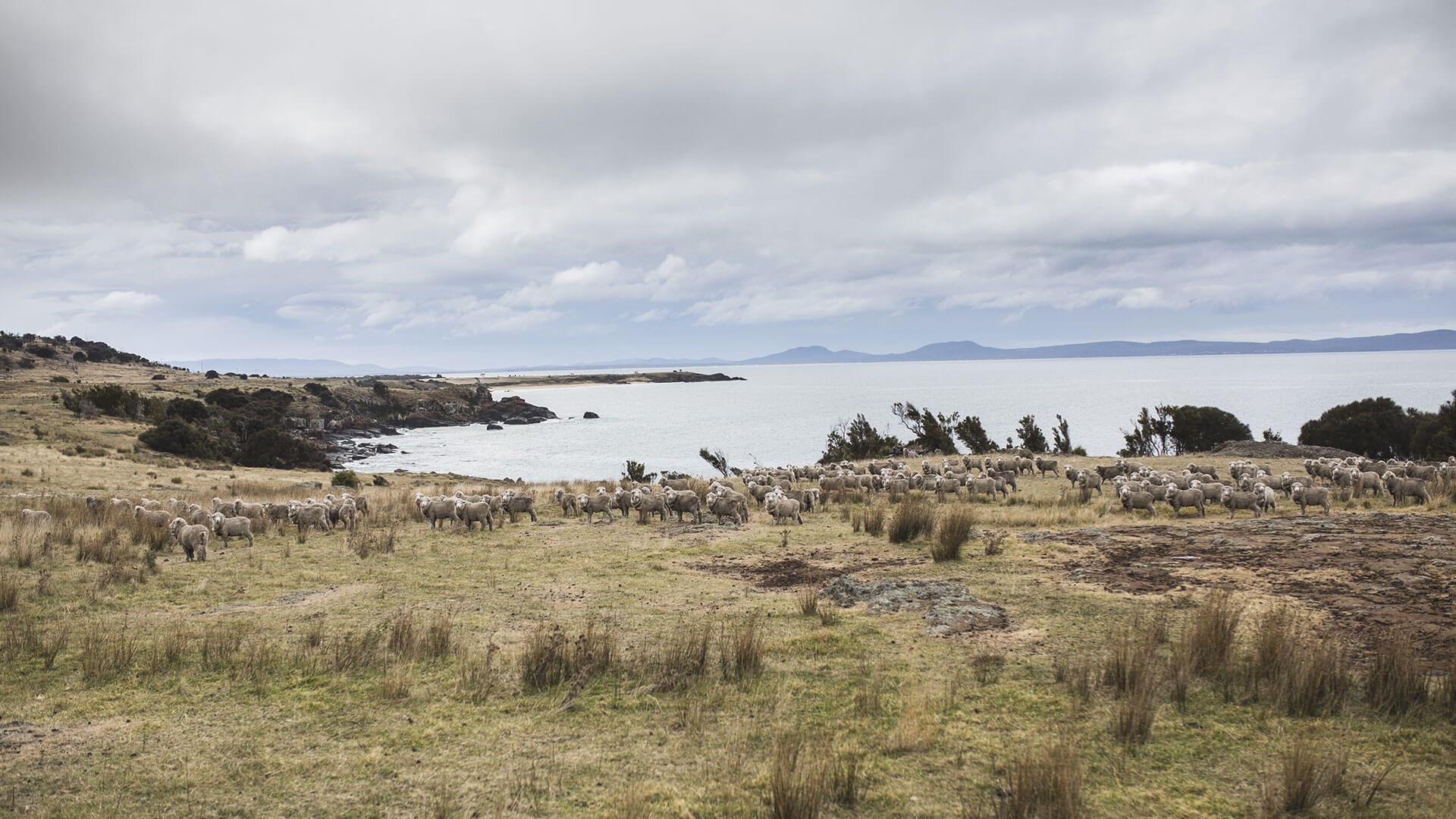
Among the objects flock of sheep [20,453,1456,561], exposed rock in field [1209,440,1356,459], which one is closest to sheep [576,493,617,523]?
flock of sheep [20,453,1456,561]

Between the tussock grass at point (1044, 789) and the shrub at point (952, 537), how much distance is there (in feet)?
25.4

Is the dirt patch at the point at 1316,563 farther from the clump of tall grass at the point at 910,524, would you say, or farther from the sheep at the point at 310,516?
the sheep at the point at 310,516

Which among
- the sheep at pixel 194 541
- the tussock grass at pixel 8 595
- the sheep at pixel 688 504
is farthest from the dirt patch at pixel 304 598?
the sheep at pixel 688 504

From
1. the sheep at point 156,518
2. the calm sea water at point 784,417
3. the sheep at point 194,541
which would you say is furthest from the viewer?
the calm sea water at point 784,417

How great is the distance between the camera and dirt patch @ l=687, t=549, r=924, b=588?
1190 cm

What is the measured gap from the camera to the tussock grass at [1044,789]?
457cm

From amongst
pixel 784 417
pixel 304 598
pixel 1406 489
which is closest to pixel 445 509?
pixel 304 598

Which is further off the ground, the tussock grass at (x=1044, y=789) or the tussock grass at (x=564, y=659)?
the tussock grass at (x=1044, y=789)

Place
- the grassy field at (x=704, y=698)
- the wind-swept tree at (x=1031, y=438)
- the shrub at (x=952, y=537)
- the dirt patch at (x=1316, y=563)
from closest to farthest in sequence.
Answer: the grassy field at (x=704, y=698)
the dirt patch at (x=1316, y=563)
the shrub at (x=952, y=537)
the wind-swept tree at (x=1031, y=438)

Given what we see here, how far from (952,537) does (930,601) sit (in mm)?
3282

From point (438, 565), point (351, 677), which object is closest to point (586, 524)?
point (438, 565)

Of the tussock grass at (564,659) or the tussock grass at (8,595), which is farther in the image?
the tussock grass at (8,595)

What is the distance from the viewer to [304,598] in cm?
1095

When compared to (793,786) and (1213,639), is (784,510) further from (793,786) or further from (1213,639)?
(793,786)
